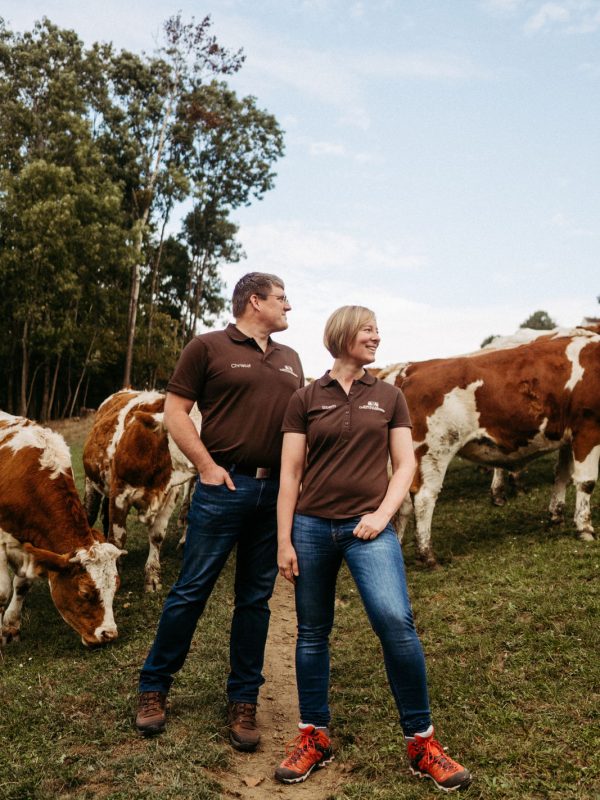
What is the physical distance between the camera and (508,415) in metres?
8.74

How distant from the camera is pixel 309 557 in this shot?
3986 mm

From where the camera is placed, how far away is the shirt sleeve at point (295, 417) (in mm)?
4113

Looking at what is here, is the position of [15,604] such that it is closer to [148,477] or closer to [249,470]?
[148,477]

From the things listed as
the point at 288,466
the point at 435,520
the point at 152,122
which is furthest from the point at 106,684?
the point at 152,122

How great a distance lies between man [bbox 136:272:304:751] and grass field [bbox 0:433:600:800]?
0.48 meters

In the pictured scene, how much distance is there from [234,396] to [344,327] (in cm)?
85

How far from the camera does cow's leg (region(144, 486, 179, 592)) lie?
842 centimetres

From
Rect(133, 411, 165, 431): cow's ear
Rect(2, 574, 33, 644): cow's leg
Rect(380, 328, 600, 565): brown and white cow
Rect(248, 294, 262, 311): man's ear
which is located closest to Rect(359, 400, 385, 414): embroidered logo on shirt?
Rect(248, 294, 262, 311): man's ear

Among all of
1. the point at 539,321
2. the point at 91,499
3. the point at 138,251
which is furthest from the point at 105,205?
the point at 539,321

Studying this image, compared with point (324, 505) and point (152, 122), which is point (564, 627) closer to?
point (324, 505)

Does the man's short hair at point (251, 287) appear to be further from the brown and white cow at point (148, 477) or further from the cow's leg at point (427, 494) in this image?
Answer: the cow's leg at point (427, 494)

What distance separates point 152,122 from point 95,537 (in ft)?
110

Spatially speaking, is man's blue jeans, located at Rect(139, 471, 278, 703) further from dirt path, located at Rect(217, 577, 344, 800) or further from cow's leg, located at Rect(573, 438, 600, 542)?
cow's leg, located at Rect(573, 438, 600, 542)

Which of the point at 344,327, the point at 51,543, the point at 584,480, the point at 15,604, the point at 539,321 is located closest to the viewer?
the point at 344,327
